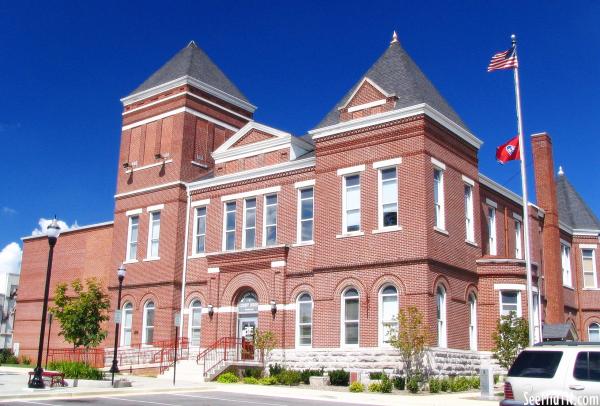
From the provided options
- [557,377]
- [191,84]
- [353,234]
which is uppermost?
[191,84]

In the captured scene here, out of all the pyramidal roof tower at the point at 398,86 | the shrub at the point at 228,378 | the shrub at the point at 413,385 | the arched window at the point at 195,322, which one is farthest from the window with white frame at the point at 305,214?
the shrub at the point at 413,385

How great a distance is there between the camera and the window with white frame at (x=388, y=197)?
28.0m

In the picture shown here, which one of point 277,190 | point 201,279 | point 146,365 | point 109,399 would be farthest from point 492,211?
point 109,399

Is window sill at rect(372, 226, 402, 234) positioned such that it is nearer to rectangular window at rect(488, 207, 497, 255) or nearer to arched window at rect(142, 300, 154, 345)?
rectangular window at rect(488, 207, 497, 255)

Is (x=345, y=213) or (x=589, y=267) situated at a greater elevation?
(x=345, y=213)

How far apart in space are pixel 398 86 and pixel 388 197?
4863mm

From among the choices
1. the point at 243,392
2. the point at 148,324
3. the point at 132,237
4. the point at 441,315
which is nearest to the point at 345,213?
the point at 441,315

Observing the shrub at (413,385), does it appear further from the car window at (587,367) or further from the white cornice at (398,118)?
the car window at (587,367)

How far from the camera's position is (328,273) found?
28.9 metres

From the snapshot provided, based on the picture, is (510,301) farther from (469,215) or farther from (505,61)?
(505,61)

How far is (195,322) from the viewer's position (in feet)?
114

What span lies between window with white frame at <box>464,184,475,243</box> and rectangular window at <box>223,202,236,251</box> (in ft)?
37.4

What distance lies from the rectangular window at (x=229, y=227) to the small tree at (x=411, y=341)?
37.4 ft

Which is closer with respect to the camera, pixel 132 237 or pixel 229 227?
pixel 229 227
